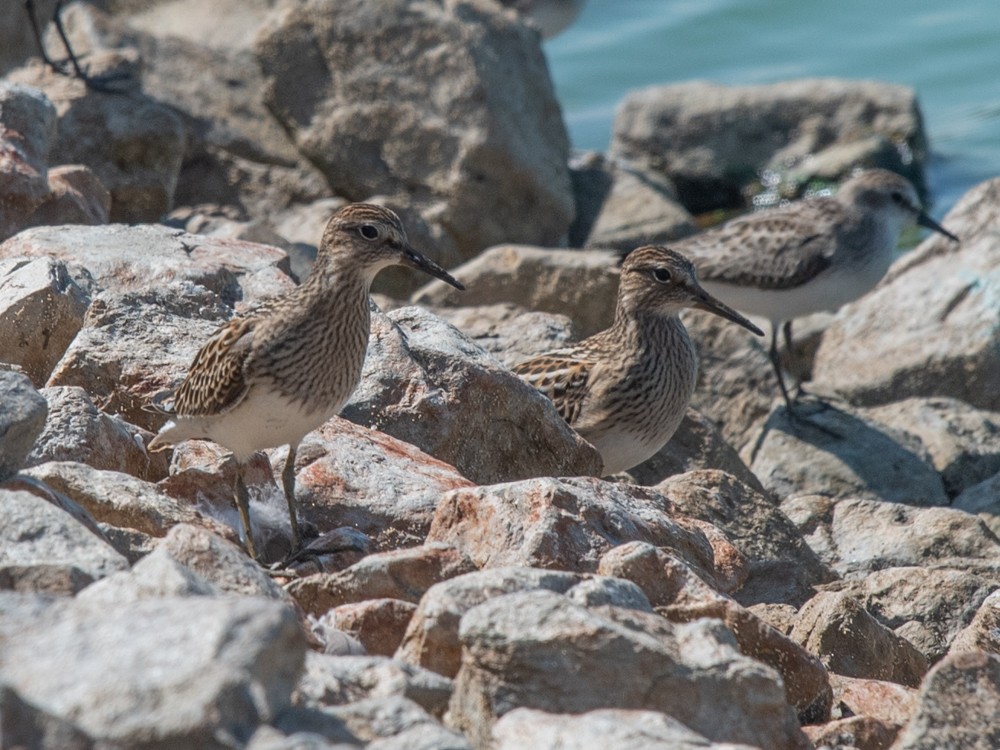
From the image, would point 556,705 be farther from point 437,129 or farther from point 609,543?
point 437,129

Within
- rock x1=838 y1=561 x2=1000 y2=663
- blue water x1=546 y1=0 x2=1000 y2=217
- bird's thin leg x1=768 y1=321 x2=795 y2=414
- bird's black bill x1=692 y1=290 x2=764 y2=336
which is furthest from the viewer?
blue water x1=546 y1=0 x2=1000 y2=217

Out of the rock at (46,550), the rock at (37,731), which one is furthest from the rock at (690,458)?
the rock at (37,731)

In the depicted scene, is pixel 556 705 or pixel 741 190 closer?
pixel 556 705

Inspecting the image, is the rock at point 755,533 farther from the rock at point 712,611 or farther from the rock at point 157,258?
the rock at point 157,258

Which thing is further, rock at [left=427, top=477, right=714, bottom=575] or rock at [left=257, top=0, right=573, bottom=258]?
rock at [left=257, top=0, right=573, bottom=258]

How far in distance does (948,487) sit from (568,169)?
653cm

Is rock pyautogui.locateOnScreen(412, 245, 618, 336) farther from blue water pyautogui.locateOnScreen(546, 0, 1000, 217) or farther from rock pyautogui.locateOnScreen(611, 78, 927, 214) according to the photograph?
blue water pyautogui.locateOnScreen(546, 0, 1000, 217)

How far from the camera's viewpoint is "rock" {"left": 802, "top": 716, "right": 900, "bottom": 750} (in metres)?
5.19

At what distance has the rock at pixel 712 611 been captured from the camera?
5.36m

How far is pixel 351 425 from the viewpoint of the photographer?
721 cm

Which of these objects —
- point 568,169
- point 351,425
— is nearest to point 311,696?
point 351,425

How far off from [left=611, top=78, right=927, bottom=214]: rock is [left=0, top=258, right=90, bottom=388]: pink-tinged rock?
477 inches

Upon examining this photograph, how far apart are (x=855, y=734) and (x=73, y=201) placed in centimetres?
633

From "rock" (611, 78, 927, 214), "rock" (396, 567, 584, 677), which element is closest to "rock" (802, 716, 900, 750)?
"rock" (396, 567, 584, 677)
